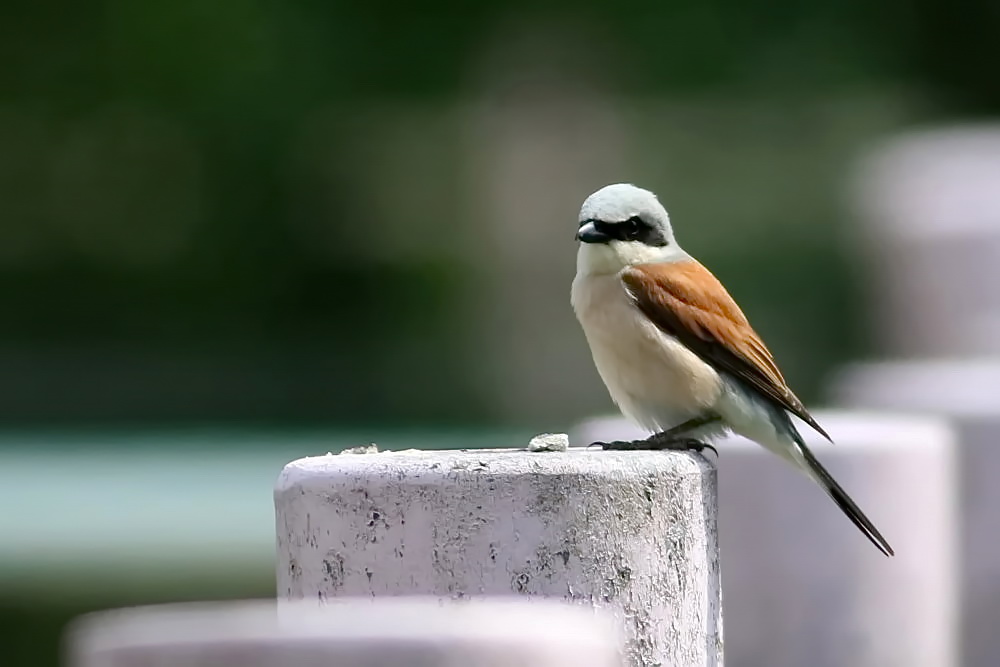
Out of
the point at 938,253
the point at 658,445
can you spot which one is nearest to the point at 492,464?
the point at 658,445

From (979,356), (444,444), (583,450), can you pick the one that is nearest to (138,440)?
(444,444)

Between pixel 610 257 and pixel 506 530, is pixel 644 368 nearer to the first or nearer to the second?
pixel 610 257

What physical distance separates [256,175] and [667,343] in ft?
51.4

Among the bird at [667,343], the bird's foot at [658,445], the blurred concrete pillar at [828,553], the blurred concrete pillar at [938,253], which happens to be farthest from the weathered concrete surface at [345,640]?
the blurred concrete pillar at [938,253]

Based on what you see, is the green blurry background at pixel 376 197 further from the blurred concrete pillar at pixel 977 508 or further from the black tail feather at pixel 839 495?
the black tail feather at pixel 839 495

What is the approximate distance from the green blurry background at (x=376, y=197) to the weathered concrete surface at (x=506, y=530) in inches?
489

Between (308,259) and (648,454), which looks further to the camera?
(308,259)

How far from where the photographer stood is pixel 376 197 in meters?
20.6

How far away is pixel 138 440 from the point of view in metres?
17.8

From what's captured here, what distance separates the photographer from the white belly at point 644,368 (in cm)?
552

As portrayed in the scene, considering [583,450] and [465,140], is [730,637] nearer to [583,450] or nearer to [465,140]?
[583,450]

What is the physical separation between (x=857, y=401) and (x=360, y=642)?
754cm

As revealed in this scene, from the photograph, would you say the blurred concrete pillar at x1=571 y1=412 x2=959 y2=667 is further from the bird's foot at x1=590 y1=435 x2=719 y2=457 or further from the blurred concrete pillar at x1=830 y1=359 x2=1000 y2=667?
the blurred concrete pillar at x1=830 y1=359 x2=1000 y2=667

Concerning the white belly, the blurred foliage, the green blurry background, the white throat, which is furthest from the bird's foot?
the blurred foliage
